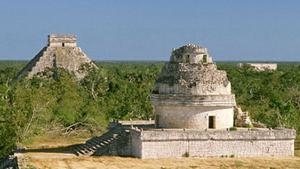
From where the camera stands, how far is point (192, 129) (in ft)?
87.3

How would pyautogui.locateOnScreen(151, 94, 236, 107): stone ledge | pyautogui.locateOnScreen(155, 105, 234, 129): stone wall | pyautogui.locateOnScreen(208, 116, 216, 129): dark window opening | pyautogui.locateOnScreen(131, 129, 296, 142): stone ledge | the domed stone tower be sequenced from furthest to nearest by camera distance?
pyautogui.locateOnScreen(208, 116, 216, 129): dark window opening < pyautogui.locateOnScreen(155, 105, 234, 129): stone wall < the domed stone tower < pyautogui.locateOnScreen(151, 94, 236, 107): stone ledge < pyautogui.locateOnScreen(131, 129, 296, 142): stone ledge

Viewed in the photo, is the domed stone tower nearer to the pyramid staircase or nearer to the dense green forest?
the pyramid staircase

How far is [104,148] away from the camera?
26359 millimetres

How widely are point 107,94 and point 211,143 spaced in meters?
22.9

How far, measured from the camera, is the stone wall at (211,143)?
25.2 metres

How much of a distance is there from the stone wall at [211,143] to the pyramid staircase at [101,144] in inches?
36.2

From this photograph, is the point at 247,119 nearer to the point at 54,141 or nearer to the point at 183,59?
the point at 183,59

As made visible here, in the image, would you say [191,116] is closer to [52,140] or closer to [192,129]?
[192,129]

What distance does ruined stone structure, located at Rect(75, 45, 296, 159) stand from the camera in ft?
83.6

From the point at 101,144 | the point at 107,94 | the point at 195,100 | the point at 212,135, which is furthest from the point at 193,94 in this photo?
the point at 107,94

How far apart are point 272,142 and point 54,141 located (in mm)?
11076

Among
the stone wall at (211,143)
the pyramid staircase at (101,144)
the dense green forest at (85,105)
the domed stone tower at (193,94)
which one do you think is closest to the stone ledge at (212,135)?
the stone wall at (211,143)

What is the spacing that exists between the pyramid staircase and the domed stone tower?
178cm

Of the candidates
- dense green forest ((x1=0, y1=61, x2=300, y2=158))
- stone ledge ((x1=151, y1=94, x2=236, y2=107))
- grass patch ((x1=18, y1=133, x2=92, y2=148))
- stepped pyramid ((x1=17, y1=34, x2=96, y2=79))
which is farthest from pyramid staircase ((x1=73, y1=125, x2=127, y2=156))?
stepped pyramid ((x1=17, y1=34, x2=96, y2=79))
